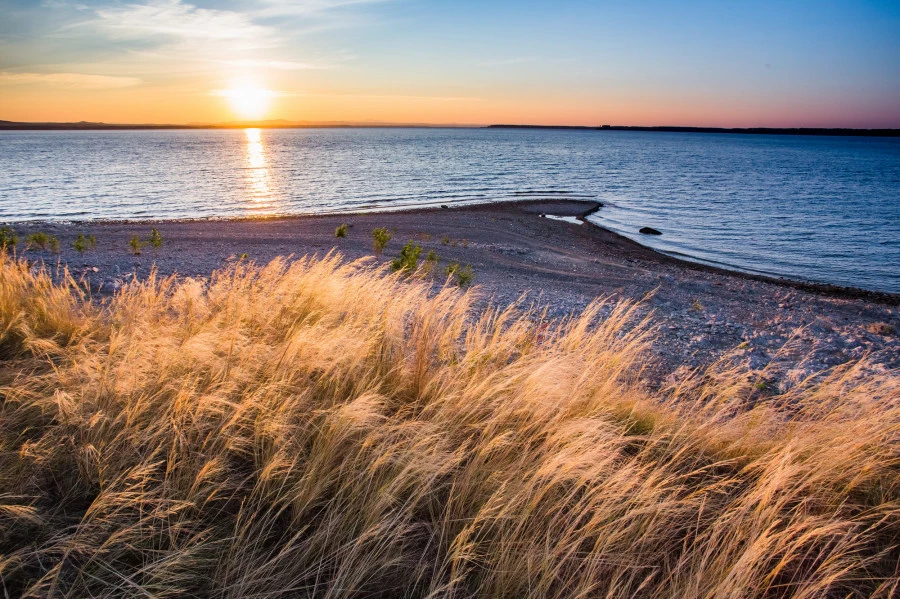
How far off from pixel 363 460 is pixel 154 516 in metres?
1.12

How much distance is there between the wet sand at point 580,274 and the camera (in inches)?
395

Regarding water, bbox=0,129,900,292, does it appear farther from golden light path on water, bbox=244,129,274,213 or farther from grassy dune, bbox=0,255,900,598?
grassy dune, bbox=0,255,900,598

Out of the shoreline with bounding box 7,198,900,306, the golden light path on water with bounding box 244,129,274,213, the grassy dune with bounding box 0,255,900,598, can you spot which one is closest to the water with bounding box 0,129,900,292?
the golden light path on water with bounding box 244,129,274,213

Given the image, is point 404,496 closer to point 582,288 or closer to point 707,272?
point 582,288

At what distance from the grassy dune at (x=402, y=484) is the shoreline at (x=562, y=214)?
63.6 feet

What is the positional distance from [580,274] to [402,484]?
1580cm

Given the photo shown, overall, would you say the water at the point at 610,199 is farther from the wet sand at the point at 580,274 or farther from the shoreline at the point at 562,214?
the wet sand at the point at 580,274

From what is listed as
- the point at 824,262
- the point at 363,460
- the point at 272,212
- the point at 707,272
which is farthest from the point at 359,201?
the point at 363,460

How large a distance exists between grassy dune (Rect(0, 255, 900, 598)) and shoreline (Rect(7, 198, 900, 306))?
19378mm

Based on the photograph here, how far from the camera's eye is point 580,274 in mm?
17375

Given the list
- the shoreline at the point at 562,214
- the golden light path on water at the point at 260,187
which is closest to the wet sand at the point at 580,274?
the shoreline at the point at 562,214

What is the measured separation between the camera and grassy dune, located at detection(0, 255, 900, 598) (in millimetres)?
2248

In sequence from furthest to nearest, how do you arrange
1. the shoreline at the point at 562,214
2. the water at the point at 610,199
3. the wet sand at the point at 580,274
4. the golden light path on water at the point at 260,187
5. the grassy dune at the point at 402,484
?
the golden light path on water at the point at 260,187 < the water at the point at 610,199 < the shoreline at the point at 562,214 < the wet sand at the point at 580,274 < the grassy dune at the point at 402,484

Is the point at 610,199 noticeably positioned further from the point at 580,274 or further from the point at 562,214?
the point at 580,274
